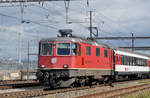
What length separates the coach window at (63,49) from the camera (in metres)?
18.1

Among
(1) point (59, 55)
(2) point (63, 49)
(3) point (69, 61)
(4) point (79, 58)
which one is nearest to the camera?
(3) point (69, 61)

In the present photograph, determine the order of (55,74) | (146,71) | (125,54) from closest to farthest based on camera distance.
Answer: (55,74)
(125,54)
(146,71)

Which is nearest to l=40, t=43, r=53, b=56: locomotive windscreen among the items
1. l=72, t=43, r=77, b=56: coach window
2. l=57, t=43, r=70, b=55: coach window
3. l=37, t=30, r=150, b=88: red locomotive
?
l=37, t=30, r=150, b=88: red locomotive

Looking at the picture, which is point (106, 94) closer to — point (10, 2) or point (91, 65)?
point (91, 65)

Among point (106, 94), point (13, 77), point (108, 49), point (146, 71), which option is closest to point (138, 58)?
point (146, 71)

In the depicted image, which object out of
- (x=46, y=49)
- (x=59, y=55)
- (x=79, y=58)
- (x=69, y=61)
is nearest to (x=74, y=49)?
(x=79, y=58)

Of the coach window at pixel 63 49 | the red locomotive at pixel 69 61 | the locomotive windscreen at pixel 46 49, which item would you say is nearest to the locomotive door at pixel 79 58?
the red locomotive at pixel 69 61

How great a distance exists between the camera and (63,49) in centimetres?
1816

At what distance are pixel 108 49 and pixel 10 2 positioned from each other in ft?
34.5

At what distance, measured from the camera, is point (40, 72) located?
18.0 metres

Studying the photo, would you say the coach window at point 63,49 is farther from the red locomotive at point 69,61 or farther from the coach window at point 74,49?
the coach window at point 74,49

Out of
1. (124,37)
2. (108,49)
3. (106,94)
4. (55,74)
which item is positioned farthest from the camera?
(124,37)

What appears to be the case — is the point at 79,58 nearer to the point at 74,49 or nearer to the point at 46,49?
the point at 74,49

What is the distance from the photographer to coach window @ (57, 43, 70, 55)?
59.3ft
